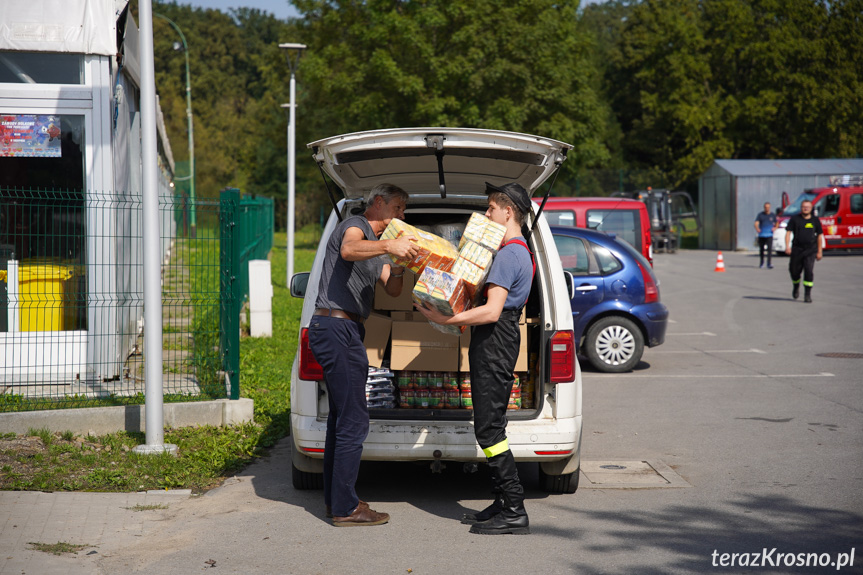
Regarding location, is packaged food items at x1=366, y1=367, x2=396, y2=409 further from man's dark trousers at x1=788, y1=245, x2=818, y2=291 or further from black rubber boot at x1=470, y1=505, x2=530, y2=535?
man's dark trousers at x1=788, y1=245, x2=818, y2=291

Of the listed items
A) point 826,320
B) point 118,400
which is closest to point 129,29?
point 118,400

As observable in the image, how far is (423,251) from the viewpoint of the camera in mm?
4664

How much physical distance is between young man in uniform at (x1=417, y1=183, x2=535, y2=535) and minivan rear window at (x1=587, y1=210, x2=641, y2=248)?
9.02m

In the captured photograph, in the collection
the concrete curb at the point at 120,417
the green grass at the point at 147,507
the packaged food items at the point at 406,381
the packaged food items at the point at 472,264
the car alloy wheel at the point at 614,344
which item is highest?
the packaged food items at the point at 472,264

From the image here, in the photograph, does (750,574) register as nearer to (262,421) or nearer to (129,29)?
(262,421)

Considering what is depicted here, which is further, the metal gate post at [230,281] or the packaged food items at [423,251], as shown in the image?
the metal gate post at [230,281]

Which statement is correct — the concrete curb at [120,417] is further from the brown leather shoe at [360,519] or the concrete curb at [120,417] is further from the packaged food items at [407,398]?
the brown leather shoe at [360,519]

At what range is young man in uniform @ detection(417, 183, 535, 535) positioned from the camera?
4.76 m

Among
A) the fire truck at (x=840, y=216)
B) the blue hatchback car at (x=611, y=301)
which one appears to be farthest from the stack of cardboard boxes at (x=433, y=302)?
the fire truck at (x=840, y=216)

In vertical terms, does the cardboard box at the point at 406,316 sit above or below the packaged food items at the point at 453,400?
above

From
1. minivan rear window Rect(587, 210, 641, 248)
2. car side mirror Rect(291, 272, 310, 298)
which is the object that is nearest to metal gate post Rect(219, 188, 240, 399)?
car side mirror Rect(291, 272, 310, 298)

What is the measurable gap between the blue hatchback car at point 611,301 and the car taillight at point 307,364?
5.45 meters

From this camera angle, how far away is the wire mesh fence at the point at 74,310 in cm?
740

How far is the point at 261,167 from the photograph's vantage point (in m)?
62.2
